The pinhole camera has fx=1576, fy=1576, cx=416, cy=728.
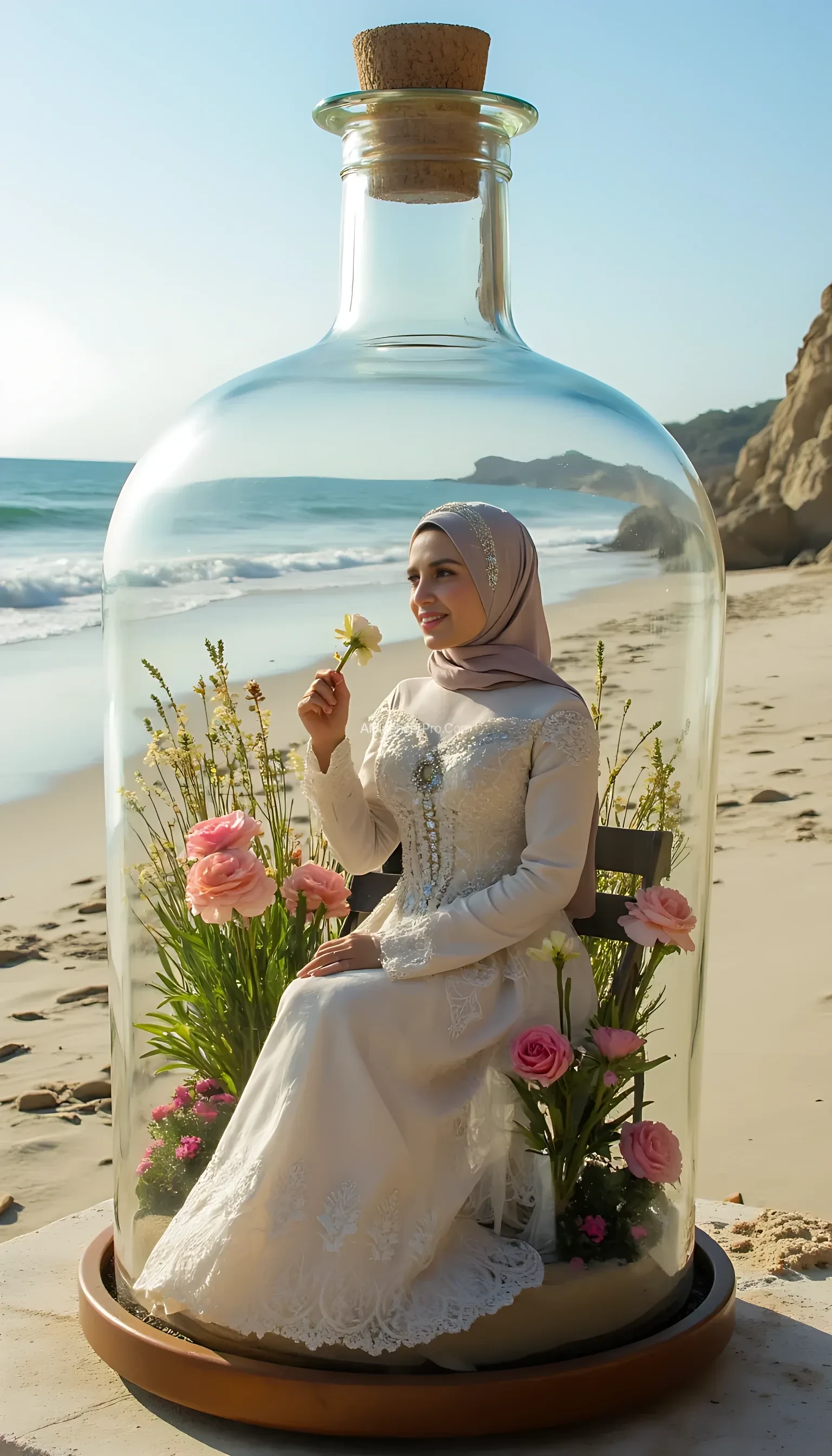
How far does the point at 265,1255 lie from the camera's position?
2639mm

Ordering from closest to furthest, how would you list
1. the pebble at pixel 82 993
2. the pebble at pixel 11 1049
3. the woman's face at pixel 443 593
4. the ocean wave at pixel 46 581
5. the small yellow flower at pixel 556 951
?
the small yellow flower at pixel 556 951 < the woman's face at pixel 443 593 < the pebble at pixel 11 1049 < the pebble at pixel 82 993 < the ocean wave at pixel 46 581

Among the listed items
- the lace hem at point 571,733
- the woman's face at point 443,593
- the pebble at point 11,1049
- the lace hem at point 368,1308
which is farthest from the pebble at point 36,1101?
the lace hem at point 571,733

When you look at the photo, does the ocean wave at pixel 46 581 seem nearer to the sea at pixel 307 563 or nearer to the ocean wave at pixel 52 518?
the ocean wave at pixel 52 518

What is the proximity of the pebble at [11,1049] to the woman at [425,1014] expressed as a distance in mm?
2713

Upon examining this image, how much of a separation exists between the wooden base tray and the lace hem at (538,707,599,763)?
1.05m

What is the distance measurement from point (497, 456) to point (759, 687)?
7966 mm

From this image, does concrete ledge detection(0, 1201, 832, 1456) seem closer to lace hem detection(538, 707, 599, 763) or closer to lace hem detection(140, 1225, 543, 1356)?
lace hem detection(140, 1225, 543, 1356)

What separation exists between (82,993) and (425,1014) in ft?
11.3

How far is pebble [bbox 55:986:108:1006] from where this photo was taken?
586 cm

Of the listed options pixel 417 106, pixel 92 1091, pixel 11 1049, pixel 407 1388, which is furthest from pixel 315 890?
pixel 11 1049

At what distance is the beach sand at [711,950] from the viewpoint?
4.19 meters

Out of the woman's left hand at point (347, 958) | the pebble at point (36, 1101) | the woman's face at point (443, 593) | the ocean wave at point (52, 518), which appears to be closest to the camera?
the woman's left hand at point (347, 958)

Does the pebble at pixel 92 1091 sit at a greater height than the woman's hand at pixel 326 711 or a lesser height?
lesser

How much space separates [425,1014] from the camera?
2746 millimetres
